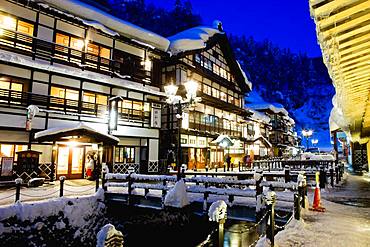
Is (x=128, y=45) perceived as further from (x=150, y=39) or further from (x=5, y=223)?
(x=5, y=223)

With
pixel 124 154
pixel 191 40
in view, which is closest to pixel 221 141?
pixel 124 154

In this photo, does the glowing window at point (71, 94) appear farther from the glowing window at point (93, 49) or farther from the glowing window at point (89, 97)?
the glowing window at point (93, 49)

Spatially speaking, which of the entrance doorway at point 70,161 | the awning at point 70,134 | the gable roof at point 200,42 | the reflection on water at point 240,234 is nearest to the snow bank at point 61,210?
the awning at point 70,134

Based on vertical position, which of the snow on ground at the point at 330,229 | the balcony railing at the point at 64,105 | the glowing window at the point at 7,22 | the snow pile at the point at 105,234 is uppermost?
the glowing window at the point at 7,22

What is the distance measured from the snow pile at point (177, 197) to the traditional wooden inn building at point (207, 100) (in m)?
12.5

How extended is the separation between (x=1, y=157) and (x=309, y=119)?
10391 centimetres

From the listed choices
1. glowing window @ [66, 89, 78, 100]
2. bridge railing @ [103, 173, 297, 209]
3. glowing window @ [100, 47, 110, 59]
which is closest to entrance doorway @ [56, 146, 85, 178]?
glowing window @ [66, 89, 78, 100]

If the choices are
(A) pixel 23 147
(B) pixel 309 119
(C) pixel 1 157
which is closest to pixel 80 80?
(A) pixel 23 147

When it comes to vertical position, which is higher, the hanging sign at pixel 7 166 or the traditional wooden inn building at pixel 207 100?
the traditional wooden inn building at pixel 207 100

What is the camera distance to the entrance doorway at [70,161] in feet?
65.2

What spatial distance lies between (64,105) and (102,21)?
8.85 m

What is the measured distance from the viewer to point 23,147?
17672 millimetres

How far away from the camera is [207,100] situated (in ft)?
103

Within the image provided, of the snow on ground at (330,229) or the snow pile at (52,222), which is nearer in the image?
the snow on ground at (330,229)
